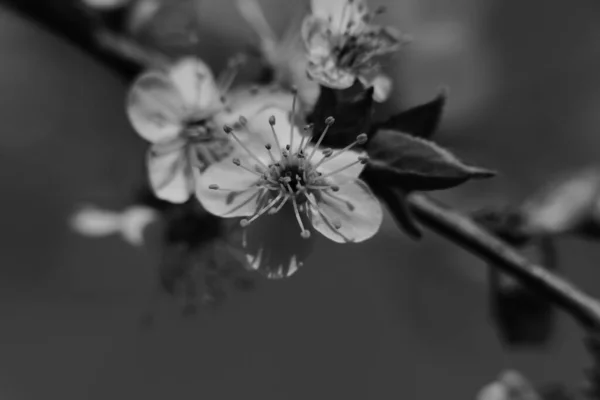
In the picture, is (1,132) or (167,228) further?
(1,132)

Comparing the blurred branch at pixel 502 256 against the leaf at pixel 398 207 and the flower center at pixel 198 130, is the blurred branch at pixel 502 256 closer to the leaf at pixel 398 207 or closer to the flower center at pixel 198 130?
the leaf at pixel 398 207

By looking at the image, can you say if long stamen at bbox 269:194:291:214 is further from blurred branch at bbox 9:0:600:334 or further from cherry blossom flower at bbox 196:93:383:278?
blurred branch at bbox 9:0:600:334

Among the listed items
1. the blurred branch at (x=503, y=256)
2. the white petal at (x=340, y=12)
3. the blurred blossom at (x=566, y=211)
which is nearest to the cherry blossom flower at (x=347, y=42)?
the white petal at (x=340, y=12)

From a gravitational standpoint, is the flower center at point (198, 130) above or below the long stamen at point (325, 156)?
below

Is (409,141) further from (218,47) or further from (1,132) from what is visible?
(1,132)

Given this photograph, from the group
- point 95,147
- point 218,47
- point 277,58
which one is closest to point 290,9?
point 218,47

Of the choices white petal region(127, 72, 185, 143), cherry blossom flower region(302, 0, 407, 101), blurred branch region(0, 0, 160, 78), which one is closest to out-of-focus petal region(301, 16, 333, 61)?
cherry blossom flower region(302, 0, 407, 101)
